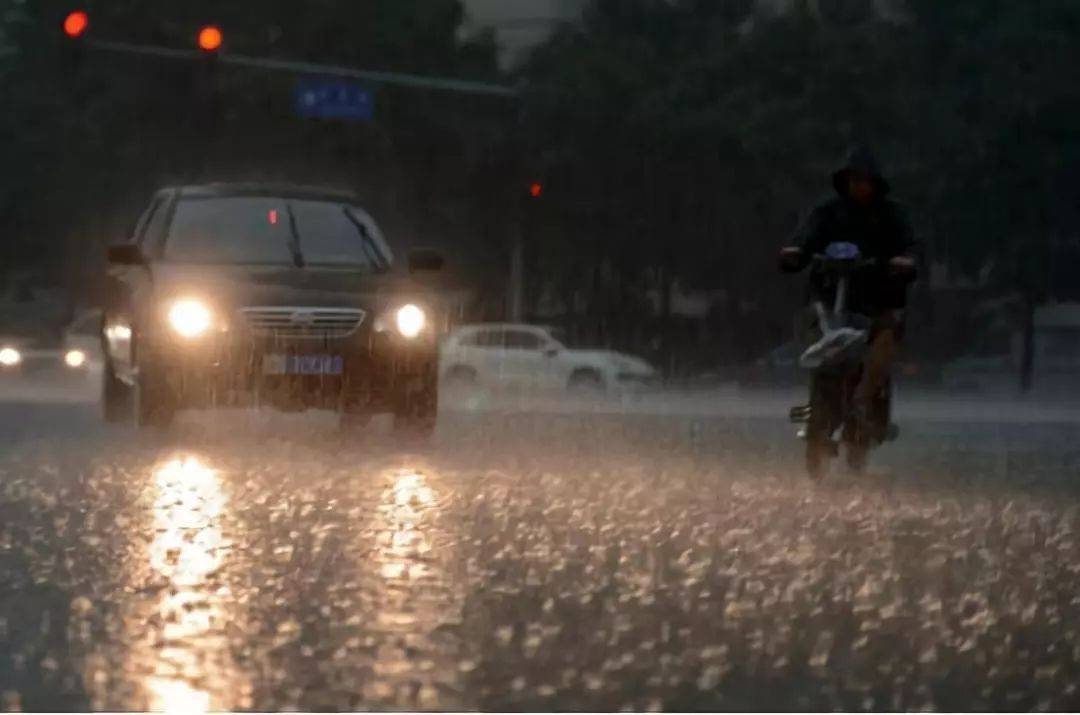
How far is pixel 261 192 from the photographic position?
56.6ft

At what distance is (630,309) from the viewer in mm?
54188

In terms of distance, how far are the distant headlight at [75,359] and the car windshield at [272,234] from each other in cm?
1535

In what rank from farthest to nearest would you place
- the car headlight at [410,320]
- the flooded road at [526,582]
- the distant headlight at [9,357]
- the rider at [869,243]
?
the distant headlight at [9,357], the car headlight at [410,320], the rider at [869,243], the flooded road at [526,582]

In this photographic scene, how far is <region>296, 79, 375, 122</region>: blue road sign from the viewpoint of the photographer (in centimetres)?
3322

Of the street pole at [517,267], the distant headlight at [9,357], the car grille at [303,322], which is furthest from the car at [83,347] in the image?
the car grille at [303,322]

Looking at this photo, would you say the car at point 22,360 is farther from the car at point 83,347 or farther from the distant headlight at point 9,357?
the car at point 83,347

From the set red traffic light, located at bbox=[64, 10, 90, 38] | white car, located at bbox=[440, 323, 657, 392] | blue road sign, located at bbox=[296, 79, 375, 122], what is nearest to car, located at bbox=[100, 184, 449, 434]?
red traffic light, located at bbox=[64, 10, 90, 38]

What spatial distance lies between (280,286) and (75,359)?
17039 mm

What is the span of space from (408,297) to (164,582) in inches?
314

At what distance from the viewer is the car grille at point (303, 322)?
15.3 meters

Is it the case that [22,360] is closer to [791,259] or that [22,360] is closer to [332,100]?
[332,100]

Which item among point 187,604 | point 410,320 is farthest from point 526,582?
point 410,320

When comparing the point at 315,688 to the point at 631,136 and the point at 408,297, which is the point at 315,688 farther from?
the point at 631,136

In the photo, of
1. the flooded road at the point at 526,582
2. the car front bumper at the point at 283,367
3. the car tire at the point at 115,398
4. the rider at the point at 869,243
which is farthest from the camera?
the car tire at the point at 115,398
